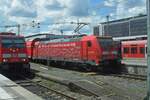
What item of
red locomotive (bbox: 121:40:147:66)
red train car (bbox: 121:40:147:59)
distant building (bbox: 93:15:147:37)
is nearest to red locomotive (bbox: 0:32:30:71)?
red locomotive (bbox: 121:40:147:66)

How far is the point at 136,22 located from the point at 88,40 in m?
41.2

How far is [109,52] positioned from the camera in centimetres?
2783

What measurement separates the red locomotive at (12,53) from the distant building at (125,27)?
1699 inches

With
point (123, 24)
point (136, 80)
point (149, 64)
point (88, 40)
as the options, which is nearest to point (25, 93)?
point (149, 64)

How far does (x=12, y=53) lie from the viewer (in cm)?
2377

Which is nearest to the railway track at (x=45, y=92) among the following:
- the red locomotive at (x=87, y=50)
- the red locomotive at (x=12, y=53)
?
the red locomotive at (x=12, y=53)

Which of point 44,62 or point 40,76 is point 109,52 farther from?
point 44,62

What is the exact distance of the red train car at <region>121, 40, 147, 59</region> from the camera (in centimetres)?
3566

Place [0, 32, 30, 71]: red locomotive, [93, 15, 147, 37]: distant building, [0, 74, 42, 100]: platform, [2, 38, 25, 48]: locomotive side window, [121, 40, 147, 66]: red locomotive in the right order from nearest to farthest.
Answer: [0, 74, 42, 100]: platform < [0, 32, 30, 71]: red locomotive < [2, 38, 25, 48]: locomotive side window < [121, 40, 147, 66]: red locomotive < [93, 15, 147, 37]: distant building

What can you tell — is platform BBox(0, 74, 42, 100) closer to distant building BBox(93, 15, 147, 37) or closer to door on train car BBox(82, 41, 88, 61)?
door on train car BBox(82, 41, 88, 61)

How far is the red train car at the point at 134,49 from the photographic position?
35.7 meters

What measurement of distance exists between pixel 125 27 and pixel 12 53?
51120 millimetres

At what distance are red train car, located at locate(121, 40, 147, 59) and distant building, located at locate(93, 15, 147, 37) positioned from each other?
26.2 meters

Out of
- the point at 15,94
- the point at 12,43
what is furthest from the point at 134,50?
the point at 15,94
